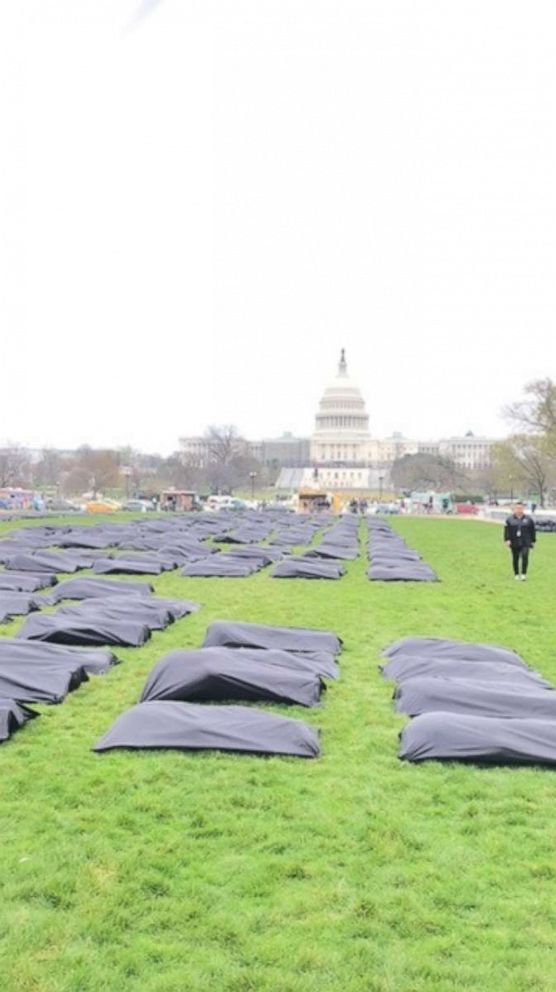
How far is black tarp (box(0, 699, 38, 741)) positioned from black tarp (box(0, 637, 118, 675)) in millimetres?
1294

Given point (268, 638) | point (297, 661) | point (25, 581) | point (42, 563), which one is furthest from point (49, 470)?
point (297, 661)

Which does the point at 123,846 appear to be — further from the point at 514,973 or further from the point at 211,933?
the point at 514,973

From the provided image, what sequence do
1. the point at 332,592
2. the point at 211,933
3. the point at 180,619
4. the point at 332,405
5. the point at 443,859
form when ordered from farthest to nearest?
the point at 332,405, the point at 332,592, the point at 180,619, the point at 443,859, the point at 211,933

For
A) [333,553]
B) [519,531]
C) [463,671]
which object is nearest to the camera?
[463,671]

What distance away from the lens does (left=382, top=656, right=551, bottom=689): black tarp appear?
29.8ft

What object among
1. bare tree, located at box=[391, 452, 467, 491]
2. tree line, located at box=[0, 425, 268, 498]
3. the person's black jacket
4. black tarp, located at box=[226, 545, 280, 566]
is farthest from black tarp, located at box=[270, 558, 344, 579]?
bare tree, located at box=[391, 452, 467, 491]

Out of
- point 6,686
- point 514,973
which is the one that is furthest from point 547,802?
point 6,686

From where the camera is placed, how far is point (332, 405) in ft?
583

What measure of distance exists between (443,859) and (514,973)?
3.97ft

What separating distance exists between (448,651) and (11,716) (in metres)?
5.18

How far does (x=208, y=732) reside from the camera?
7152 millimetres

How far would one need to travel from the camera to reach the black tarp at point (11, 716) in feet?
24.3

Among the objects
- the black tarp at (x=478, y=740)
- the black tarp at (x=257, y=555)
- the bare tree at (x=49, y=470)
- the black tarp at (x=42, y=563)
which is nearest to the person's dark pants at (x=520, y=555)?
the black tarp at (x=257, y=555)

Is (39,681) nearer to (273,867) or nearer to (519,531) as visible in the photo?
(273,867)
